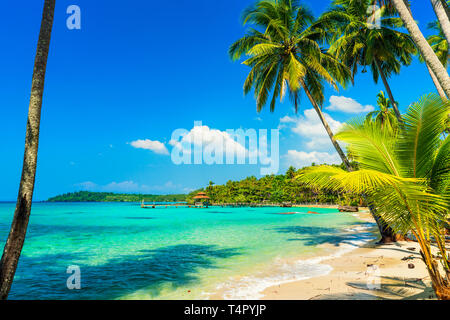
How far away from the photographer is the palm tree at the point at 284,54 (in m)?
12.2

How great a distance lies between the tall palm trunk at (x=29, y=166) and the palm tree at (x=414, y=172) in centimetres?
468

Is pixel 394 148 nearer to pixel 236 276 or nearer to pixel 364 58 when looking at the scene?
pixel 236 276

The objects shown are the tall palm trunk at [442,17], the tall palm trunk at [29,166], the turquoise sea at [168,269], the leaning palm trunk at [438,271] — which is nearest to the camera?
the tall palm trunk at [29,166]

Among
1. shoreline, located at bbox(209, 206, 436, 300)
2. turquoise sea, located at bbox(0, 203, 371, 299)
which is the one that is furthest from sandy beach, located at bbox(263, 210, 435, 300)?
turquoise sea, located at bbox(0, 203, 371, 299)

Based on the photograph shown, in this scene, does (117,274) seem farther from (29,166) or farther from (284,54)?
(284,54)

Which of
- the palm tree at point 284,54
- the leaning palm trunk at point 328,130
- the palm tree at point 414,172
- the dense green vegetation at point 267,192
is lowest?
the dense green vegetation at point 267,192

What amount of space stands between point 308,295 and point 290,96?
11.4m

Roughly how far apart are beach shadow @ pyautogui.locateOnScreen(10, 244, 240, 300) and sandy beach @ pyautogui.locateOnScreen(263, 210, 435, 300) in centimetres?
319

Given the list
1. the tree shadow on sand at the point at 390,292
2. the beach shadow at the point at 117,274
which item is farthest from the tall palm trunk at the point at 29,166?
the tree shadow on sand at the point at 390,292

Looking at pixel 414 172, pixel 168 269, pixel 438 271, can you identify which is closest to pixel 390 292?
pixel 438 271

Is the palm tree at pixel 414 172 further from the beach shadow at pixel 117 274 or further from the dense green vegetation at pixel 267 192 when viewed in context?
the dense green vegetation at pixel 267 192

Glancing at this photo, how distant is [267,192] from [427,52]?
241 ft

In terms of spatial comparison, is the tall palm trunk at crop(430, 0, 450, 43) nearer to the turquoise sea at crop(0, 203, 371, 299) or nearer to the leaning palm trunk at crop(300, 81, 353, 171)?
the leaning palm trunk at crop(300, 81, 353, 171)

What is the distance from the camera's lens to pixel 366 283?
6129 millimetres
